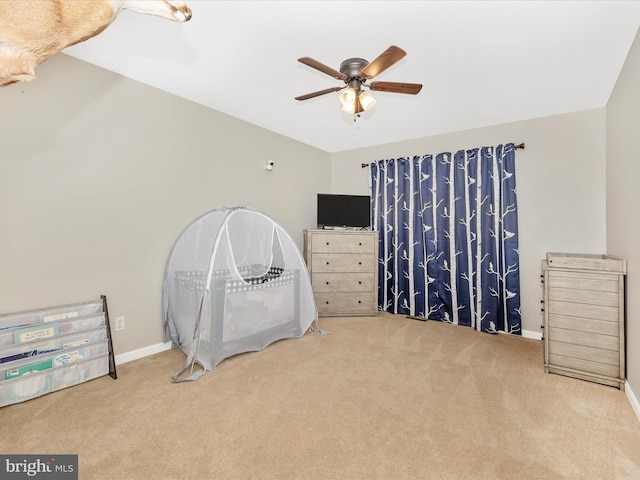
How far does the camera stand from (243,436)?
5.76 feet

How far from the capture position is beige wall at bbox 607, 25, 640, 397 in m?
2.04

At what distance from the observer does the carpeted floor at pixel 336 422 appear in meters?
1.54

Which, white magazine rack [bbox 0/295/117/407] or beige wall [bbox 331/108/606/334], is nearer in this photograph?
white magazine rack [bbox 0/295/117/407]

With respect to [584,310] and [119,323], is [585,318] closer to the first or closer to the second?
[584,310]

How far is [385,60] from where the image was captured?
1768 millimetres

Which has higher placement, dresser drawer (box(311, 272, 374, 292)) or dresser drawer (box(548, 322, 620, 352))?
dresser drawer (box(311, 272, 374, 292))

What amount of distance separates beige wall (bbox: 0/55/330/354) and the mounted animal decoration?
69.3 inches

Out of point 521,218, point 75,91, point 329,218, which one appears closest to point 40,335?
point 75,91

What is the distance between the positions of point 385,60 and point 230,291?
203cm

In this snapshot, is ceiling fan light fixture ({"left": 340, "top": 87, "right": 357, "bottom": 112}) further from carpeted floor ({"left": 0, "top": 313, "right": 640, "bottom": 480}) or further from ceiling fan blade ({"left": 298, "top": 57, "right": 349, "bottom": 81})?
carpeted floor ({"left": 0, "top": 313, "right": 640, "bottom": 480})

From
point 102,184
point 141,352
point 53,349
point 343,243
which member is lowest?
point 141,352

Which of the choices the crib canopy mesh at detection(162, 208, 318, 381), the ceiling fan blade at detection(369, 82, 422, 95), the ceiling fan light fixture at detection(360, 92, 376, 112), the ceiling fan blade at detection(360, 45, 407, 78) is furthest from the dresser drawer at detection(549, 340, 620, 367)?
the ceiling fan blade at detection(360, 45, 407, 78)

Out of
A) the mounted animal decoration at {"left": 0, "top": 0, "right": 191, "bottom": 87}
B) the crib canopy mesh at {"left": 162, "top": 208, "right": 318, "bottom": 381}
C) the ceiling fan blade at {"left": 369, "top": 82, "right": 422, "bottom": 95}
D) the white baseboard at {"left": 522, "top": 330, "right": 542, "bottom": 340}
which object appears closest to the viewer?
the mounted animal decoration at {"left": 0, "top": 0, "right": 191, "bottom": 87}

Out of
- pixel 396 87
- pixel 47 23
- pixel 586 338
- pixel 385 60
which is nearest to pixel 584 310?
pixel 586 338
